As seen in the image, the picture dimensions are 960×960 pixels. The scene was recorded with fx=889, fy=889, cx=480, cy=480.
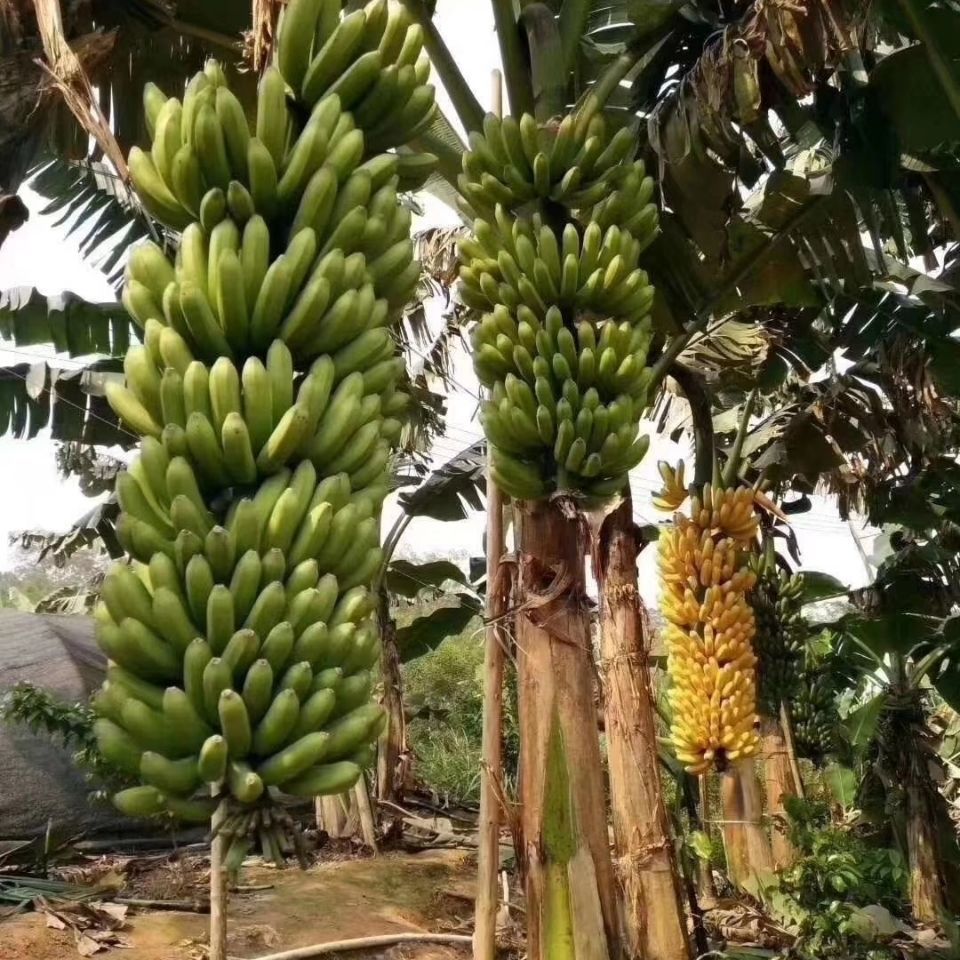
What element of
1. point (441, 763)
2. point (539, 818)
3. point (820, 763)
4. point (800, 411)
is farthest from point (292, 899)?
point (441, 763)

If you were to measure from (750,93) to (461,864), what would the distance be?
200 inches

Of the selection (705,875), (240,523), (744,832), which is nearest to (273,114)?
(240,523)

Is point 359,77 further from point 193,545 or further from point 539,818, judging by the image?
point 539,818

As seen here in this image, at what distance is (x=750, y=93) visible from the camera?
105 inches

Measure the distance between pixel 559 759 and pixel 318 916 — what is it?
2.80m

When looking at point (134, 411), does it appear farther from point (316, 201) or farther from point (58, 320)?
point (58, 320)

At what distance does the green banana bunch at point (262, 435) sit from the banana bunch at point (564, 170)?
3.12ft

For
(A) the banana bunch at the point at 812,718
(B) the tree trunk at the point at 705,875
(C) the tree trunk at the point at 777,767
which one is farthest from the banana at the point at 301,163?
(A) the banana bunch at the point at 812,718

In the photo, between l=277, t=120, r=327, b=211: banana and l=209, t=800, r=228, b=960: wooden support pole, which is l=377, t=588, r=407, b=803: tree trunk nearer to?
l=209, t=800, r=228, b=960: wooden support pole

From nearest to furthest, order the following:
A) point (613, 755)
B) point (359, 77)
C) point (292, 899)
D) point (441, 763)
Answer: point (359, 77) < point (613, 755) < point (292, 899) < point (441, 763)

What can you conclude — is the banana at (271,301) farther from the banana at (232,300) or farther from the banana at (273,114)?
the banana at (273,114)

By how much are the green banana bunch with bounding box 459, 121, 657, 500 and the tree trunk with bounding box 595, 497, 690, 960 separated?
0.77 meters

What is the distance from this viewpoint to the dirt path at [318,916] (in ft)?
11.6

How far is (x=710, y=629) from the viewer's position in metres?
4.13
